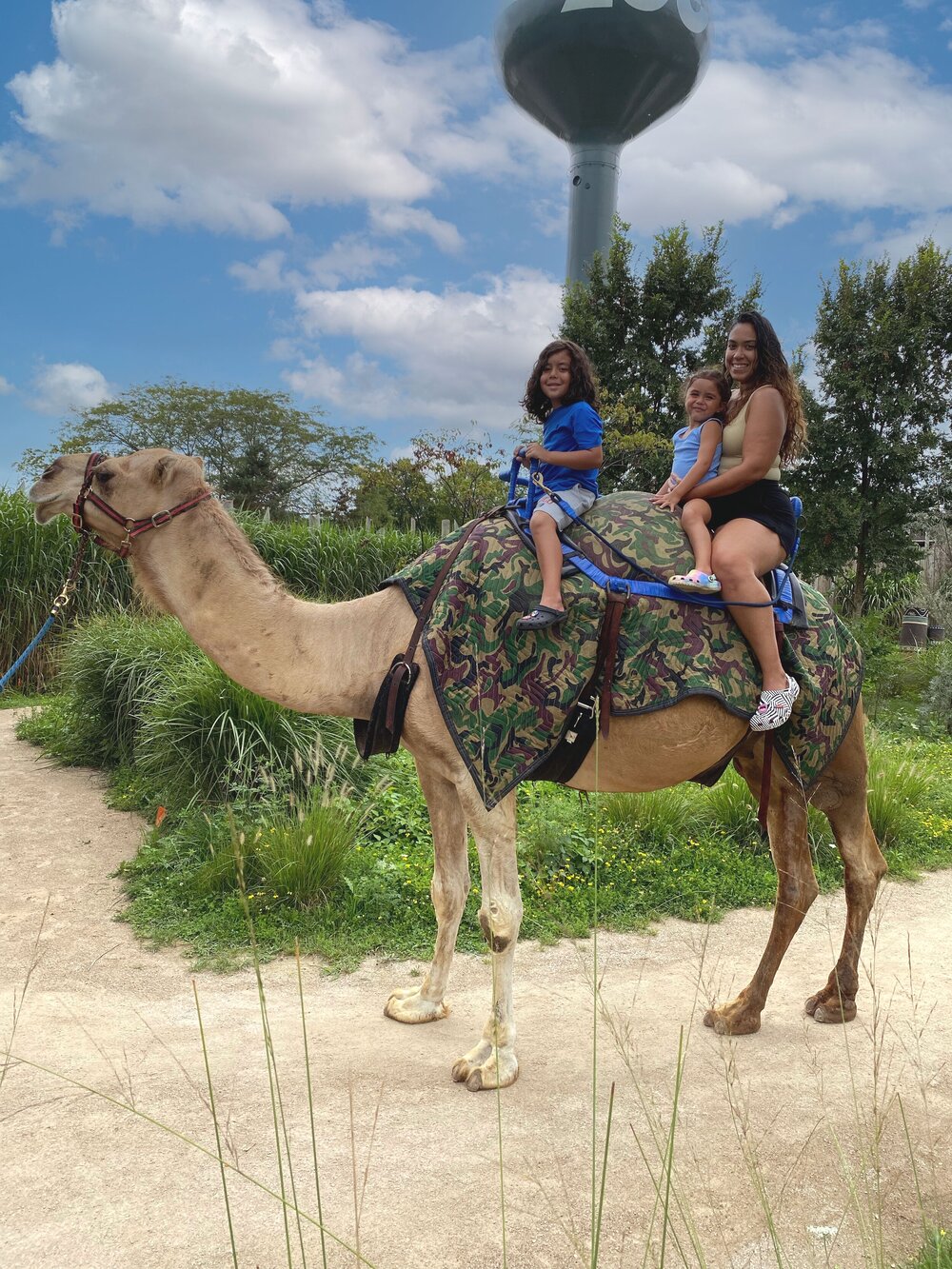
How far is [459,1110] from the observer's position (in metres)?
3.31

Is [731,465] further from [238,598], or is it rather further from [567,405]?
[238,598]

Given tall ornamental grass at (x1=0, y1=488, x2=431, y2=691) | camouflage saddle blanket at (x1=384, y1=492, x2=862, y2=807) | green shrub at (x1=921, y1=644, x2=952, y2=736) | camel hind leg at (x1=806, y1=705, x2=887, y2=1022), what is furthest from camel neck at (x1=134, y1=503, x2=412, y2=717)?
green shrub at (x1=921, y1=644, x2=952, y2=736)

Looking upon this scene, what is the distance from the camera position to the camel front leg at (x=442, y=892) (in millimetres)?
3852

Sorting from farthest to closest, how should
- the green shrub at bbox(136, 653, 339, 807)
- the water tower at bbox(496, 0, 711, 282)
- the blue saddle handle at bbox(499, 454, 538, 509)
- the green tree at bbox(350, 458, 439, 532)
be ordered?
the green tree at bbox(350, 458, 439, 532)
the water tower at bbox(496, 0, 711, 282)
the green shrub at bbox(136, 653, 339, 807)
the blue saddle handle at bbox(499, 454, 538, 509)

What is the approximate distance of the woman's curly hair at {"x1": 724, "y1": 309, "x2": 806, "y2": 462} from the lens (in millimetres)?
3527

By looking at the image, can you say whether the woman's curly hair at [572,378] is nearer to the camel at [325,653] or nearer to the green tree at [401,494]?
the camel at [325,653]

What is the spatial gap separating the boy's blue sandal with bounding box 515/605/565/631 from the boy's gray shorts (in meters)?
0.40

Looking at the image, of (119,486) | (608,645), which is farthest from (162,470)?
(608,645)

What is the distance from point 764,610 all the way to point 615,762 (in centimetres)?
82

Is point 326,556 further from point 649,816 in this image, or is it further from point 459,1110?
point 459,1110

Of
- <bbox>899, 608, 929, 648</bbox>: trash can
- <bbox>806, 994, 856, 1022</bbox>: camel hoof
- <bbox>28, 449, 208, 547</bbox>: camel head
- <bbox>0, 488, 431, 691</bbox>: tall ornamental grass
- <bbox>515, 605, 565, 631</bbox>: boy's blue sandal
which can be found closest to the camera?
<bbox>515, 605, 565, 631</bbox>: boy's blue sandal

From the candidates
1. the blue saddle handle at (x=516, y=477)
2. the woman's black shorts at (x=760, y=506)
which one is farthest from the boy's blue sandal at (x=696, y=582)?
the blue saddle handle at (x=516, y=477)

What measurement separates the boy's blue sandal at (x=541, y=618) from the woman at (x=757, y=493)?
0.69 m

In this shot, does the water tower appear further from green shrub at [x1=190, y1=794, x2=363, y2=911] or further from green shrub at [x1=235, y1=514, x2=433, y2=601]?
green shrub at [x1=190, y1=794, x2=363, y2=911]
